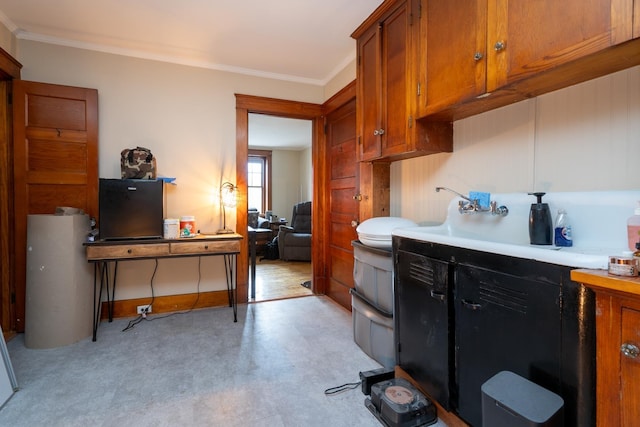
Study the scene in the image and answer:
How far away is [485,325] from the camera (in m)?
1.23

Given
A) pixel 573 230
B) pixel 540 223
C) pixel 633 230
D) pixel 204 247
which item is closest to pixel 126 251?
pixel 204 247

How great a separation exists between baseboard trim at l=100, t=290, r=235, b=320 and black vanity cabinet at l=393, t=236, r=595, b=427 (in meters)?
2.19

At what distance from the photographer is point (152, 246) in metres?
2.64

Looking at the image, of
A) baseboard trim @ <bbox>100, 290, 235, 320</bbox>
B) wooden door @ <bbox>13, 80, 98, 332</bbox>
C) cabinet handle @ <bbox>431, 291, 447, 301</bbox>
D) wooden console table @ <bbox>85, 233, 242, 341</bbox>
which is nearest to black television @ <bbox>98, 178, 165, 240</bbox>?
wooden console table @ <bbox>85, 233, 242, 341</bbox>

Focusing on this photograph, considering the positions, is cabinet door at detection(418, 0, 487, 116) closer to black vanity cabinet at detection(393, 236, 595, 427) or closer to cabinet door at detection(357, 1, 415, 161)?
cabinet door at detection(357, 1, 415, 161)

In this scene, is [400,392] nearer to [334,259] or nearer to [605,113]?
[605,113]

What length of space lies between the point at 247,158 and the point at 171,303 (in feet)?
5.57

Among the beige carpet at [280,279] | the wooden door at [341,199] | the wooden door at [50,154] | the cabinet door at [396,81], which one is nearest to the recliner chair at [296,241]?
the beige carpet at [280,279]

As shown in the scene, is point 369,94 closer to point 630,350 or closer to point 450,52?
point 450,52

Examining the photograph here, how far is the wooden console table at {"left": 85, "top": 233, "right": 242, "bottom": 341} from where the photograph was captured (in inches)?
98.5

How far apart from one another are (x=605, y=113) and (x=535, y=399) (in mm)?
1143

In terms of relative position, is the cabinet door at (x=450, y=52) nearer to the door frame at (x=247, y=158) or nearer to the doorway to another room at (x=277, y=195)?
the door frame at (x=247, y=158)

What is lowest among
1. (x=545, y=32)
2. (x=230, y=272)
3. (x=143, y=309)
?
(x=143, y=309)

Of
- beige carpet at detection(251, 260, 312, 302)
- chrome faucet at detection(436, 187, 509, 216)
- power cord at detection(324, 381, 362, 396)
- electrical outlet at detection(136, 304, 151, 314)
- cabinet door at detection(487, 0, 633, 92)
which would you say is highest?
cabinet door at detection(487, 0, 633, 92)
